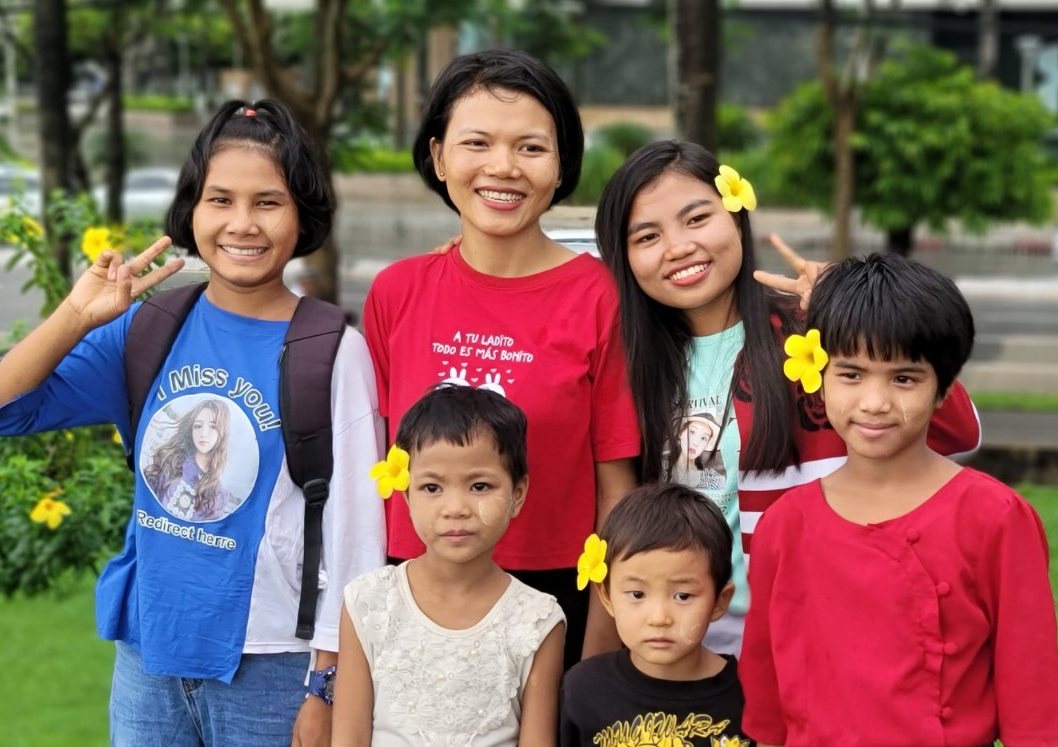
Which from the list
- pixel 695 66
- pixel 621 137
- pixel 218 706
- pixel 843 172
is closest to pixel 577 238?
pixel 218 706

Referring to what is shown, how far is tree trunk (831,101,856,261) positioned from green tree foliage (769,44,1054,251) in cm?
34

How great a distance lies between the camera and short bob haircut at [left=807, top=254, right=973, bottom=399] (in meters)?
2.26

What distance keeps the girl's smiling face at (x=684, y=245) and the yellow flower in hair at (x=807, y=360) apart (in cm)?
34

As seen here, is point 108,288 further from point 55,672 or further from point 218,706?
Answer: point 55,672

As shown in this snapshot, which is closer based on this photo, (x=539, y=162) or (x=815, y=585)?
(x=815, y=585)

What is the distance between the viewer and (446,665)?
248 centimetres

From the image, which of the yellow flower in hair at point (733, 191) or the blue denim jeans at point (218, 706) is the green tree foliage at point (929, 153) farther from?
the blue denim jeans at point (218, 706)

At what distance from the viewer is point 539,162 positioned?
268 centimetres

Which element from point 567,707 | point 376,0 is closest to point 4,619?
point 567,707

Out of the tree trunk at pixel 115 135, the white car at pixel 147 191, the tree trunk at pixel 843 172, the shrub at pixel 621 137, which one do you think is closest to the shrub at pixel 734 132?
the shrub at pixel 621 137

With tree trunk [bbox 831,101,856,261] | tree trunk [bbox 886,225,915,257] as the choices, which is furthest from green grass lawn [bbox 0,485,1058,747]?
tree trunk [bbox 886,225,915,257]

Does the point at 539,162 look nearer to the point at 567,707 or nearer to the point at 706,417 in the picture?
the point at 706,417

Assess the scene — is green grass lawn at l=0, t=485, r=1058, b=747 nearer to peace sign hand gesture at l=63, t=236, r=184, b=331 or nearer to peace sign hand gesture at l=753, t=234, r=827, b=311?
peace sign hand gesture at l=63, t=236, r=184, b=331

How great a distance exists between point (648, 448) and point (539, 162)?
0.58m
